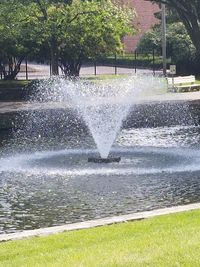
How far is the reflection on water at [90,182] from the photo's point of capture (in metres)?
11.1

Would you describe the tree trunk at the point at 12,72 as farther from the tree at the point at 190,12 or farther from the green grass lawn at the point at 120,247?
the green grass lawn at the point at 120,247

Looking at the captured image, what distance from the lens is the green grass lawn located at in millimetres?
6520

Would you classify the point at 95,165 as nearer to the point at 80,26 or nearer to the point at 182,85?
the point at 182,85

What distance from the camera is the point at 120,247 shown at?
283 inches

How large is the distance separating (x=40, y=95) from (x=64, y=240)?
2883cm

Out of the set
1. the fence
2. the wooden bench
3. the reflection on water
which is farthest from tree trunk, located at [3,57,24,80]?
the reflection on water

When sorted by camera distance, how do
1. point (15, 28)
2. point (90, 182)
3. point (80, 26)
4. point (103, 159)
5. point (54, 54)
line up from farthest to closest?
point (54, 54) → point (80, 26) → point (15, 28) → point (103, 159) → point (90, 182)

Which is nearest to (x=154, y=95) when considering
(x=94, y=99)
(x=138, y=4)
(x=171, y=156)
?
(x=94, y=99)

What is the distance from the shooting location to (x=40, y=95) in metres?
36.7

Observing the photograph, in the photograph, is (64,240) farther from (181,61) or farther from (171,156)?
(181,61)

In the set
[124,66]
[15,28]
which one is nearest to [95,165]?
[15,28]

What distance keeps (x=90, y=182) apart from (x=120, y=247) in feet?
20.9

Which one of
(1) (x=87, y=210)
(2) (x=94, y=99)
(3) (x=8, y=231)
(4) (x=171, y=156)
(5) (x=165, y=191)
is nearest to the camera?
(3) (x=8, y=231)

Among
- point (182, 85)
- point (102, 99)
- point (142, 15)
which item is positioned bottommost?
point (102, 99)
